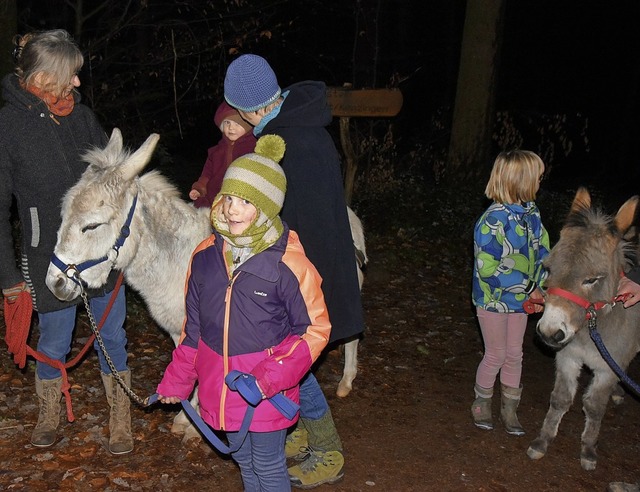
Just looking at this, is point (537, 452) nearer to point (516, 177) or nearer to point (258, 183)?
point (516, 177)

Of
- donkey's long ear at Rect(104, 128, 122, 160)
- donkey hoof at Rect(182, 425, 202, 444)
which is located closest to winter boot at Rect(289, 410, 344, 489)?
donkey hoof at Rect(182, 425, 202, 444)

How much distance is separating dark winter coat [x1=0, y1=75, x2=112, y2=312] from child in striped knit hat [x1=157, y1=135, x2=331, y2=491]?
47.9 inches

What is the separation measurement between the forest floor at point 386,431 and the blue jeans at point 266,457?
104 cm

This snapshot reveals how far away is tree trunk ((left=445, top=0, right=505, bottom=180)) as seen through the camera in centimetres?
1090

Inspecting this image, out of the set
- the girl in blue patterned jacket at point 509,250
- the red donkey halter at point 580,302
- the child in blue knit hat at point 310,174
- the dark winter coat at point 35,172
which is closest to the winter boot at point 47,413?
the dark winter coat at point 35,172

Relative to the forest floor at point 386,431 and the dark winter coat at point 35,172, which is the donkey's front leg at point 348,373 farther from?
the dark winter coat at point 35,172

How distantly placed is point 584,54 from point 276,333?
2586cm

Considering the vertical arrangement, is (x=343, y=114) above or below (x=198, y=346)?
above

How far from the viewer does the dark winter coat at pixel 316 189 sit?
11.0 feet

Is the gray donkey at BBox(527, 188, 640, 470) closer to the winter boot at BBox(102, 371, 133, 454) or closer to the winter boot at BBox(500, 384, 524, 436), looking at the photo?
the winter boot at BBox(500, 384, 524, 436)

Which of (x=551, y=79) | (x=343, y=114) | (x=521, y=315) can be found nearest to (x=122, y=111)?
(x=343, y=114)

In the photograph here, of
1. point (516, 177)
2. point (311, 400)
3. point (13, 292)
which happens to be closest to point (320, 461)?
point (311, 400)

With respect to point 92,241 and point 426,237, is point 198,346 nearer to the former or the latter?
point 92,241

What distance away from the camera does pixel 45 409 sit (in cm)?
415
